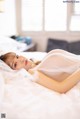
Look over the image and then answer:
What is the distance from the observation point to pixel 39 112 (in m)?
1.21

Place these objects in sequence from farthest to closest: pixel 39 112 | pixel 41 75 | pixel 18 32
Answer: pixel 18 32 < pixel 41 75 < pixel 39 112

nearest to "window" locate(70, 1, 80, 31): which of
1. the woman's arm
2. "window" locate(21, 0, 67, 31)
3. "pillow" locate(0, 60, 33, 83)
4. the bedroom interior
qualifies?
the bedroom interior

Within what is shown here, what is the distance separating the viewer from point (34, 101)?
1282 mm

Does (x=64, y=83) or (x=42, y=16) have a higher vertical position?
(x=42, y=16)

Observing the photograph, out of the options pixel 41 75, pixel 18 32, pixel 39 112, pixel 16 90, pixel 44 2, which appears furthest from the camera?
pixel 18 32

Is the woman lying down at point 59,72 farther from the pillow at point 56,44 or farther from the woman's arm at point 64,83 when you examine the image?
the pillow at point 56,44

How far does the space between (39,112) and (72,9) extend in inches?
105

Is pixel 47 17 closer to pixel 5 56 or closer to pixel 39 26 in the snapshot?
pixel 39 26

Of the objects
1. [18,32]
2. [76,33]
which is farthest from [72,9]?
[18,32]

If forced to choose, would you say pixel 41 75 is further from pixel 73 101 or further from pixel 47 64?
pixel 73 101

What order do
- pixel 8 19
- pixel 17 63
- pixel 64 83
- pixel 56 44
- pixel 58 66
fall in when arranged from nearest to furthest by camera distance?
pixel 64 83 → pixel 58 66 → pixel 17 63 → pixel 8 19 → pixel 56 44

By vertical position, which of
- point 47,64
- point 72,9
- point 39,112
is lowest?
point 39,112

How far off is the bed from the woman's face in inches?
6.9

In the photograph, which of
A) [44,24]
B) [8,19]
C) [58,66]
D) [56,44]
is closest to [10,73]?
[58,66]
